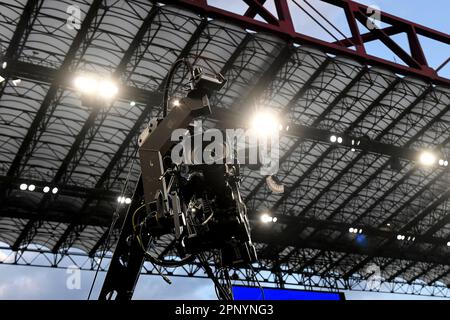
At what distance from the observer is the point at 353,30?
1717cm

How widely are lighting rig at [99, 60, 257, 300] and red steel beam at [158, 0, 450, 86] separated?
39.2 feet

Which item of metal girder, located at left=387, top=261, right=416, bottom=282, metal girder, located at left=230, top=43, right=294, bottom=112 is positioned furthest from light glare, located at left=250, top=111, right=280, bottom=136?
metal girder, located at left=387, top=261, right=416, bottom=282

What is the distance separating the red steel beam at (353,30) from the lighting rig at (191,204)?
471 inches

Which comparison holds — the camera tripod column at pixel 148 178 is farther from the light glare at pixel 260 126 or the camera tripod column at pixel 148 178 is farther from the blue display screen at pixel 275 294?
the blue display screen at pixel 275 294

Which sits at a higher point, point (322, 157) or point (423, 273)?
point (322, 157)

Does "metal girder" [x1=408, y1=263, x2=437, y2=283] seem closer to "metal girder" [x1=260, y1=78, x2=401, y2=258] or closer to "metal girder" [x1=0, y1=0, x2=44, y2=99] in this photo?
"metal girder" [x1=260, y1=78, x2=401, y2=258]

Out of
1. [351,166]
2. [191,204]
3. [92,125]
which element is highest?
[351,166]

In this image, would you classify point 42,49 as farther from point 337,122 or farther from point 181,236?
point 181,236

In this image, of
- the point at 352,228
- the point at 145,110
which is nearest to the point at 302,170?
the point at 352,228

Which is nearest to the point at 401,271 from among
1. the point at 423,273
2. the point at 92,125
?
the point at 423,273

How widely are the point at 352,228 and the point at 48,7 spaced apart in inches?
1035

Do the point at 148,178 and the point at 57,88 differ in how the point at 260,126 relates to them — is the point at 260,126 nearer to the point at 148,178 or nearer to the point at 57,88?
the point at 148,178

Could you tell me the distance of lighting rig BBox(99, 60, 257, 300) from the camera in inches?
177

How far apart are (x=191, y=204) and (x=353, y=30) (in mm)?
14108
